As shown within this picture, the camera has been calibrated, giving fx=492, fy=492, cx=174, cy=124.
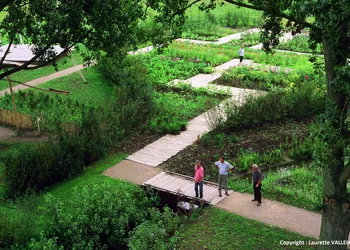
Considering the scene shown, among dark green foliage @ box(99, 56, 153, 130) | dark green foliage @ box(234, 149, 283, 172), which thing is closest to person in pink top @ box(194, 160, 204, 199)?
dark green foliage @ box(234, 149, 283, 172)

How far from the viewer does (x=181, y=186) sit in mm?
14047

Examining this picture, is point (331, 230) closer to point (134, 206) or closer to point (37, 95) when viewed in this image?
point (134, 206)

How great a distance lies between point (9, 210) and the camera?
1284cm

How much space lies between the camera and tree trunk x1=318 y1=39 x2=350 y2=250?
8828 millimetres

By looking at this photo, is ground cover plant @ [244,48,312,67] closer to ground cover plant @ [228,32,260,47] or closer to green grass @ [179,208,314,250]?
ground cover plant @ [228,32,260,47]

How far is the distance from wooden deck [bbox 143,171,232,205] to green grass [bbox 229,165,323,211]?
2.29 ft

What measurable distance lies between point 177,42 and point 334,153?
946 inches

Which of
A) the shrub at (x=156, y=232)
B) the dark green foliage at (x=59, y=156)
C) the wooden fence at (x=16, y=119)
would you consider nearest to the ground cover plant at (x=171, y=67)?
the wooden fence at (x=16, y=119)

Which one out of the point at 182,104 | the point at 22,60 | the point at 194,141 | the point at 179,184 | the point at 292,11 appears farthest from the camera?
the point at 22,60

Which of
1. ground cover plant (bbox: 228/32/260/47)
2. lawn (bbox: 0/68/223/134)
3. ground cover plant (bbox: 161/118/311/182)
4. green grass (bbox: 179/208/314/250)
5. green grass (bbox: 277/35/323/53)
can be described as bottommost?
green grass (bbox: 179/208/314/250)

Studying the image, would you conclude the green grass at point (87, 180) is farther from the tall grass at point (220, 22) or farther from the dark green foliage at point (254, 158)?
the tall grass at point (220, 22)

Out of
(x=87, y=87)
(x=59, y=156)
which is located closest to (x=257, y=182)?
(x=59, y=156)

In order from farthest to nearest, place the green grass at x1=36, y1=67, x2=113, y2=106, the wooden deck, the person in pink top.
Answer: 1. the green grass at x1=36, y1=67, x2=113, y2=106
2. the wooden deck
3. the person in pink top

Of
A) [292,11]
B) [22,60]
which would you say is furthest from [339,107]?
[22,60]
